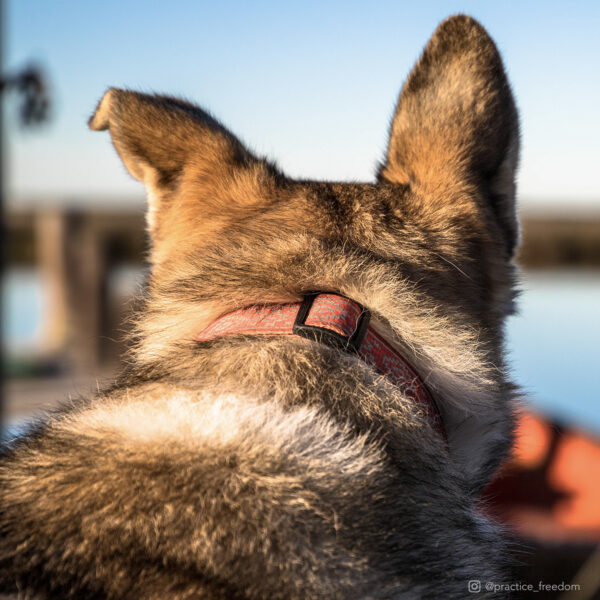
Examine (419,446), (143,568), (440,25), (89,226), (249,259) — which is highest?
(440,25)

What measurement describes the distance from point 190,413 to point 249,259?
22.3 inches

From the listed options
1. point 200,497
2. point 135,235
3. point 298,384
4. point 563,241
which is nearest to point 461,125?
point 298,384

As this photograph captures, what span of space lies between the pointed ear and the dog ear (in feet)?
1.98

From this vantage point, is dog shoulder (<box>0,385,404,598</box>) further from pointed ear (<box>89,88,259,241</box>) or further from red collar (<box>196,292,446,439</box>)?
pointed ear (<box>89,88,259,241</box>)

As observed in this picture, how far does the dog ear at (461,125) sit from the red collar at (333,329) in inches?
25.4

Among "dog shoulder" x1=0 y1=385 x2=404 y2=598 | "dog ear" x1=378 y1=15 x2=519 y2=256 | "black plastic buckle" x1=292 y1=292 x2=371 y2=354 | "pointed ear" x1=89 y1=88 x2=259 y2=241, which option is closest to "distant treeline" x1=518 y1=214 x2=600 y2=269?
"dog ear" x1=378 y1=15 x2=519 y2=256

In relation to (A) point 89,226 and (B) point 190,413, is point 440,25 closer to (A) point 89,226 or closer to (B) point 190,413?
(B) point 190,413

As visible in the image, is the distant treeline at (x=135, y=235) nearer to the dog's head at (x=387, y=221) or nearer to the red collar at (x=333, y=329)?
the dog's head at (x=387, y=221)

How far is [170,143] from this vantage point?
2758 mm

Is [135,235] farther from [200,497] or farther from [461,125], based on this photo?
[200,497]

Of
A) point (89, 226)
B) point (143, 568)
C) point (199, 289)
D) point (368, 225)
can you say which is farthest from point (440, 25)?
point (89, 226)

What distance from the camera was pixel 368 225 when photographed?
7.66ft

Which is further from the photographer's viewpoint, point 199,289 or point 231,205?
point 231,205

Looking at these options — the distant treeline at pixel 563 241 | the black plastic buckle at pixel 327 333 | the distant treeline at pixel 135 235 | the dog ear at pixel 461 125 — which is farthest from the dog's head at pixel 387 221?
the distant treeline at pixel 563 241
